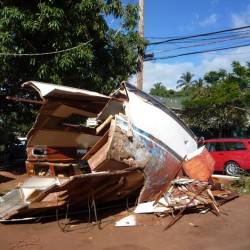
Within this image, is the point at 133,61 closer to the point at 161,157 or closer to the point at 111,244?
the point at 161,157

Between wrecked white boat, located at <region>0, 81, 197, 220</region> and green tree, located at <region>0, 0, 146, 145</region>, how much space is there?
9.02ft

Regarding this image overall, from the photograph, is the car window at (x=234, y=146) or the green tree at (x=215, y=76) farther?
the green tree at (x=215, y=76)

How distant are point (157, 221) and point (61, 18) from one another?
6.91m

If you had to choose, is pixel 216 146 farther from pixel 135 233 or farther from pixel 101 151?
pixel 135 233

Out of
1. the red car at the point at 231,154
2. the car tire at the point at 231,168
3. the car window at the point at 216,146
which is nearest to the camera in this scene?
the red car at the point at 231,154

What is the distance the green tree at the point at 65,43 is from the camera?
11164mm

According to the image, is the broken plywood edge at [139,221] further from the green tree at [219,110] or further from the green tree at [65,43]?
the green tree at [219,110]

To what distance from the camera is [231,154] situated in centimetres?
1541

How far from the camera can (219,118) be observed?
84.4 ft

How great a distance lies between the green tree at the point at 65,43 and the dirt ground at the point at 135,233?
17.4 feet

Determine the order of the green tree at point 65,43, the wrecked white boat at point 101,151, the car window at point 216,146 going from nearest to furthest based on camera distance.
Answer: the wrecked white boat at point 101,151
the green tree at point 65,43
the car window at point 216,146

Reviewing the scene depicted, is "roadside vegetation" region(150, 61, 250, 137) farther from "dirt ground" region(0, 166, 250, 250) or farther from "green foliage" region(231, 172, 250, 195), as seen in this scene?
"dirt ground" region(0, 166, 250, 250)

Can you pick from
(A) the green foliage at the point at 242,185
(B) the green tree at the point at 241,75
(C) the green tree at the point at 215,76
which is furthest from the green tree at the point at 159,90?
(A) the green foliage at the point at 242,185

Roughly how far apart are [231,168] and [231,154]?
560 millimetres
